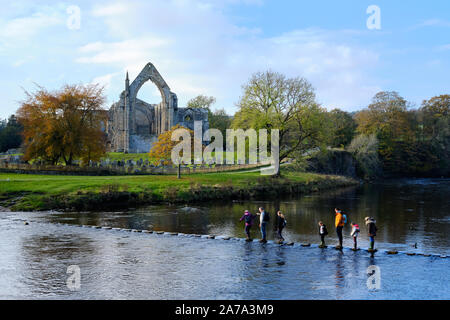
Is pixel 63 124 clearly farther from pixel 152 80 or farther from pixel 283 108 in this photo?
pixel 152 80

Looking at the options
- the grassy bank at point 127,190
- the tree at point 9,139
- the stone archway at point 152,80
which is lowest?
the grassy bank at point 127,190

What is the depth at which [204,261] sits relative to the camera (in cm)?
1856

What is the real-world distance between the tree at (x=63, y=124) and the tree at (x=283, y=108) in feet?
55.8

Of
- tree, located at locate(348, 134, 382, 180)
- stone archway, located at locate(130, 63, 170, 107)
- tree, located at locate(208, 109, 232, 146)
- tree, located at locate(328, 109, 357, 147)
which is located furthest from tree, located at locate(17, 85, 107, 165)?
tree, located at locate(208, 109, 232, 146)

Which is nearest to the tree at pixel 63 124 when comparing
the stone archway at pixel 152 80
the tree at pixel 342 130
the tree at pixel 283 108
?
the tree at pixel 283 108

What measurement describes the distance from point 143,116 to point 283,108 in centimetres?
5478

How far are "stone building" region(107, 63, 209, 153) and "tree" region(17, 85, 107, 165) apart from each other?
28.5 metres

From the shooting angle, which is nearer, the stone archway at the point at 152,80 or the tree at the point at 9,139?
the stone archway at the point at 152,80

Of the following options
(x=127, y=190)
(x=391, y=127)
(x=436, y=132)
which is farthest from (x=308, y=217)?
(x=436, y=132)

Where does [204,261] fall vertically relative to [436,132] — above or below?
below

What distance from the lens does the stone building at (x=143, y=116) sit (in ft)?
284

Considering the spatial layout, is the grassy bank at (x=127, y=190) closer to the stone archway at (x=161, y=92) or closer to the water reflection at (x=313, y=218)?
the water reflection at (x=313, y=218)
